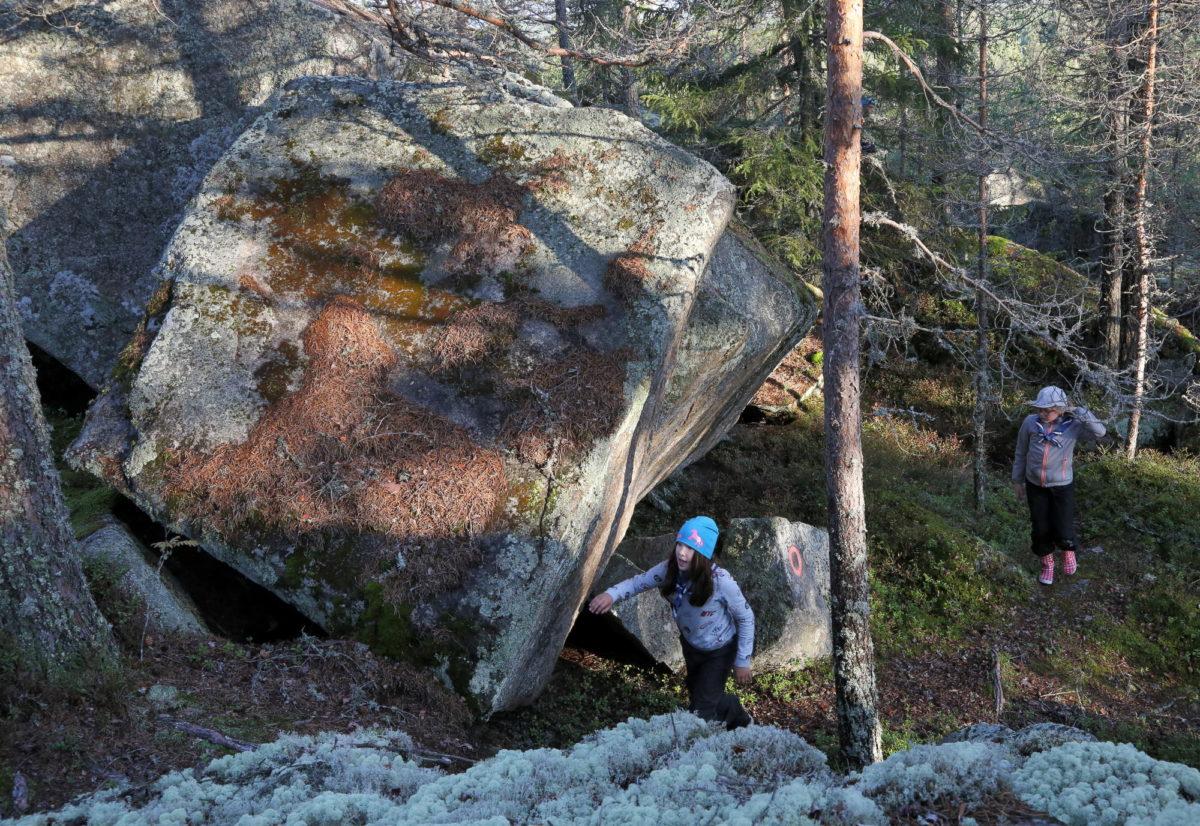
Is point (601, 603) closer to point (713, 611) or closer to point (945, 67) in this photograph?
point (713, 611)

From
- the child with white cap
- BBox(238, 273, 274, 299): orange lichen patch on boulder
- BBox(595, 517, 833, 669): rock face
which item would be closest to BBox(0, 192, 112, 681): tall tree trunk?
BBox(238, 273, 274, 299): orange lichen patch on boulder

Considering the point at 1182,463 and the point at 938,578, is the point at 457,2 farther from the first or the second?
the point at 1182,463

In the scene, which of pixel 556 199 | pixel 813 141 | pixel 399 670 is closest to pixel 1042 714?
pixel 399 670

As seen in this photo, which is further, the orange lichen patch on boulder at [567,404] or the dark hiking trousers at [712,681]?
the orange lichen patch on boulder at [567,404]

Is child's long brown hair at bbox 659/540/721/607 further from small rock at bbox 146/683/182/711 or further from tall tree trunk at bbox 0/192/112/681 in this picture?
tall tree trunk at bbox 0/192/112/681

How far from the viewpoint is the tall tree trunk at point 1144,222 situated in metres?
13.5

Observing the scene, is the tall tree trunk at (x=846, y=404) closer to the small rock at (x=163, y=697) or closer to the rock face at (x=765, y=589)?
the rock face at (x=765, y=589)

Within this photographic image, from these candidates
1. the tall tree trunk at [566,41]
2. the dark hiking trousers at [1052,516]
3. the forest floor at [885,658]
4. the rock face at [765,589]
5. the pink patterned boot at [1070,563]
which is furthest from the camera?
the tall tree trunk at [566,41]

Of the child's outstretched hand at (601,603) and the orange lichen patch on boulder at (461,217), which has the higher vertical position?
the orange lichen patch on boulder at (461,217)

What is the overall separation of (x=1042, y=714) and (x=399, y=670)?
7.22 meters

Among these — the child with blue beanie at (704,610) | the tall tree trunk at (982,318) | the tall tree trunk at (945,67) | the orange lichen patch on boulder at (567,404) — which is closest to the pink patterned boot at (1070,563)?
the tall tree trunk at (982,318)

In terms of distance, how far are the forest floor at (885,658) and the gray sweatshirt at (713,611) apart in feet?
5.64

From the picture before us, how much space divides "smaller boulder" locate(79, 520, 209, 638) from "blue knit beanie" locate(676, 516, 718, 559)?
391 cm

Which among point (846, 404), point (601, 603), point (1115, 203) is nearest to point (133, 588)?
point (601, 603)
